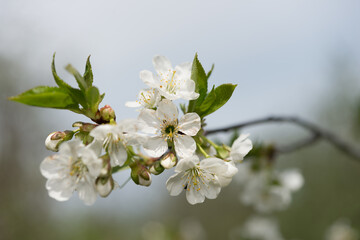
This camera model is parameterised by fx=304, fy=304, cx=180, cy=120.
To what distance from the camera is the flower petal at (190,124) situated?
1.30 metres

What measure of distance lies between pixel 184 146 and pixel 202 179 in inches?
7.6

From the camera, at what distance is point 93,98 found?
4.09 ft

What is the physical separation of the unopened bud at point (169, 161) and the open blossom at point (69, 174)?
267 mm

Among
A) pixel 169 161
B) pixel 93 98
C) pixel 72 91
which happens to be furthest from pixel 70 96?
pixel 169 161

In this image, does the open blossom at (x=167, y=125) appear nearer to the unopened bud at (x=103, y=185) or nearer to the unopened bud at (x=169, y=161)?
the unopened bud at (x=169, y=161)

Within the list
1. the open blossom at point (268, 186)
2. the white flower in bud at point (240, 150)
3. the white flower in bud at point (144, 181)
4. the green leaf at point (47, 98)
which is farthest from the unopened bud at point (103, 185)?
the open blossom at point (268, 186)

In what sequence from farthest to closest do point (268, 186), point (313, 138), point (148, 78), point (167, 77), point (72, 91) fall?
point (268, 186)
point (313, 138)
point (167, 77)
point (148, 78)
point (72, 91)

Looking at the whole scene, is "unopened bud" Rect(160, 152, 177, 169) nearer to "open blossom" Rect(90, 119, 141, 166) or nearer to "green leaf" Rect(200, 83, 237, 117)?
"open blossom" Rect(90, 119, 141, 166)

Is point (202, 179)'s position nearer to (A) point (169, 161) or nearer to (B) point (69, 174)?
(A) point (169, 161)

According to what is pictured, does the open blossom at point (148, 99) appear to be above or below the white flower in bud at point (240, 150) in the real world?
above

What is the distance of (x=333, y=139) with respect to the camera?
8.29 ft

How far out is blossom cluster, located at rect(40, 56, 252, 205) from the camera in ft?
3.99

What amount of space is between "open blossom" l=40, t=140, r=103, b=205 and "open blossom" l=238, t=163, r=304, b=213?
1.70 m

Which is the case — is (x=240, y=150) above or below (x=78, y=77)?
below
